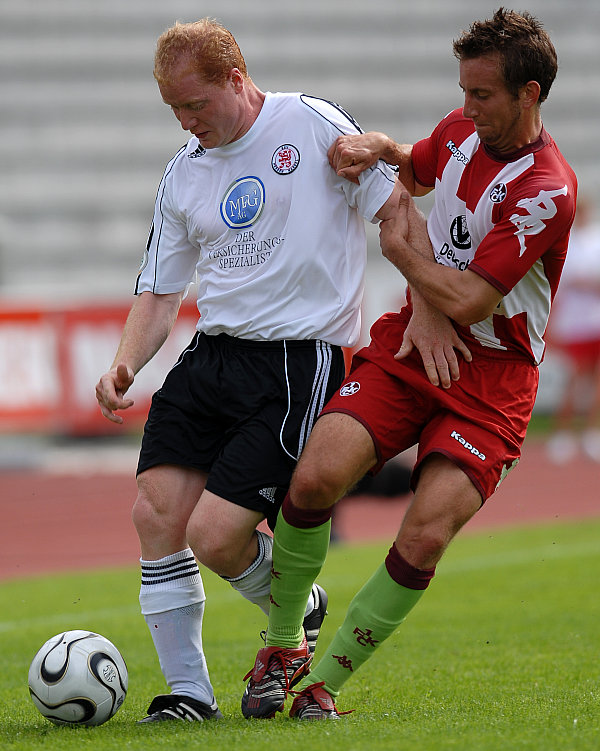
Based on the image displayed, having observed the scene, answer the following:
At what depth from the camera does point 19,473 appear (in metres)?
13.8

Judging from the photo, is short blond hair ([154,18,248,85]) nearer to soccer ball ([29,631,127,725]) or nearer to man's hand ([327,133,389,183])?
man's hand ([327,133,389,183])

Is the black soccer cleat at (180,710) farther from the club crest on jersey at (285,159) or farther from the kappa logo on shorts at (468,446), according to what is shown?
the club crest on jersey at (285,159)

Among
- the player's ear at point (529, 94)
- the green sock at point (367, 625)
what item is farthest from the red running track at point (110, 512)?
the player's ear at point (529, 94)

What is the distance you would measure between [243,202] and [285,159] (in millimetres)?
218

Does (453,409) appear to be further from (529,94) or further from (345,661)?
(529,94)

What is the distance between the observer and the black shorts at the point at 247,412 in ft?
13.0

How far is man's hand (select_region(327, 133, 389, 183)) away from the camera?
13.1 ft

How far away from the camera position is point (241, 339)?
4.11 m

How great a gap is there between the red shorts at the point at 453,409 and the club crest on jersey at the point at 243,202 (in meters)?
0.67

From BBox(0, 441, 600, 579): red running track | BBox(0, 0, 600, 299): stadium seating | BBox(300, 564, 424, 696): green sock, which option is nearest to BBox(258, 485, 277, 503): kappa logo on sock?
BBox(300, 564, 424, 696): green sock

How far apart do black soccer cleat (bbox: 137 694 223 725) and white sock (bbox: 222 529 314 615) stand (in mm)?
415

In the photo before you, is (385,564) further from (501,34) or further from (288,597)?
(501,34)

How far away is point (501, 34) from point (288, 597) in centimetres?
200

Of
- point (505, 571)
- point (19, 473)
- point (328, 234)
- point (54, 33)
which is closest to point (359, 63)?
point (54, 33)
